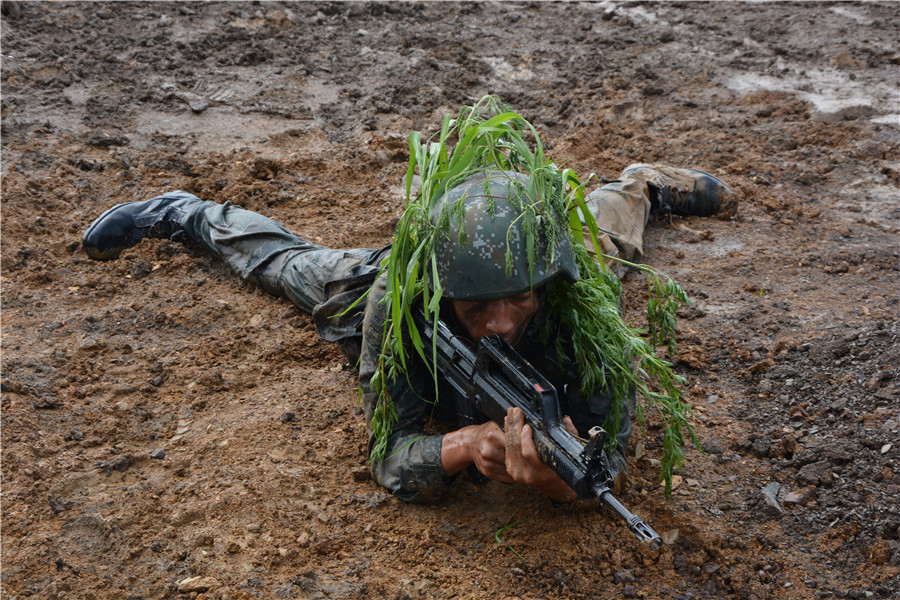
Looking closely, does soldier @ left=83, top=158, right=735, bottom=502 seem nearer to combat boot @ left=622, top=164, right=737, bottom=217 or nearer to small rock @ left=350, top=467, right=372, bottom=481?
small rock @ left=350, top=467, right=372, bottom=481

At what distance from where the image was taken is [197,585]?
2.67m

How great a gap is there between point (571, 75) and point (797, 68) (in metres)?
2.00

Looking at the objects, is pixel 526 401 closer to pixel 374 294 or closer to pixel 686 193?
pixel 374 294

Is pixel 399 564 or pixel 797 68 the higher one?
pixel 797 68

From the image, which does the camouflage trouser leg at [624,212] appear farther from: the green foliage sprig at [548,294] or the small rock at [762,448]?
the green foliage sprig at [548,294]

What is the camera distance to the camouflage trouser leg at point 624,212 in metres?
4.72

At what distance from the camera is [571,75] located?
721cm

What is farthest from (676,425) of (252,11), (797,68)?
(252,11)

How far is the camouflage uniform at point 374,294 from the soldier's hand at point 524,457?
1.28ft

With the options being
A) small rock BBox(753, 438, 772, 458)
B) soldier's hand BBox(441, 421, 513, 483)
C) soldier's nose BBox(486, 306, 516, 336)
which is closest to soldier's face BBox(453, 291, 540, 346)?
soldier's nose BBox(486, 306, 516, 336)

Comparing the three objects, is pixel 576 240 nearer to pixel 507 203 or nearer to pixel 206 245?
pixel 507 203

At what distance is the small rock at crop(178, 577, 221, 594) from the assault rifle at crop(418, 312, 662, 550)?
107 cm

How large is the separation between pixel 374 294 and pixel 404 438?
1.90 feet

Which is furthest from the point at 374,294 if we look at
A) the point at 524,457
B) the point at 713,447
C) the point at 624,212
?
the point at 624,212
